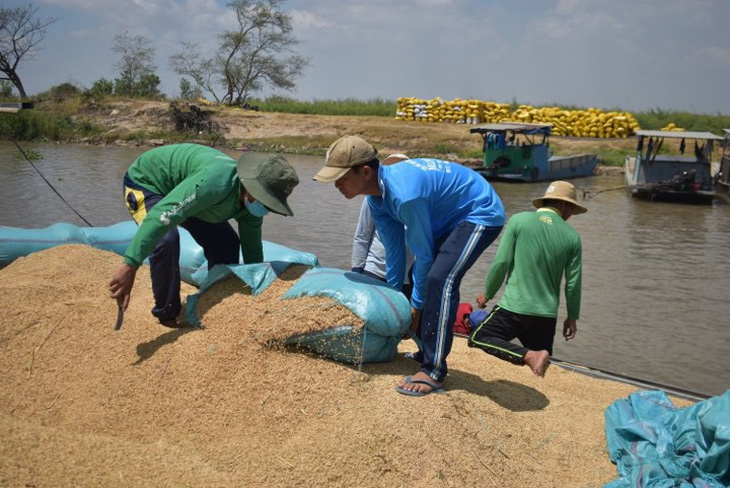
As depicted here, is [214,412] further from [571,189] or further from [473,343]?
[571,189]

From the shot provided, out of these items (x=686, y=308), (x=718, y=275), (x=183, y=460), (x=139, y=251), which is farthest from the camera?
(x=718, y=275)

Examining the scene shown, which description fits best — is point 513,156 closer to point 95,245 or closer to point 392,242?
point 95,245

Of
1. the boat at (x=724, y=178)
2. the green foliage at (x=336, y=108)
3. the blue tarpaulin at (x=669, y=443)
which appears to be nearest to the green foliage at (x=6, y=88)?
the green foliage at (x=336, y=108)

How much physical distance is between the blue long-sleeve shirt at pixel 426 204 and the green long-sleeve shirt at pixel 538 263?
0.91m

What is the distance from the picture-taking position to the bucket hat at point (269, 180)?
3.31m

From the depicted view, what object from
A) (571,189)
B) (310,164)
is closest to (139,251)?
(571,189)

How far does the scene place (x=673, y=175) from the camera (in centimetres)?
1708

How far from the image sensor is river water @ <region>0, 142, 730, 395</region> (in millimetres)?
5750

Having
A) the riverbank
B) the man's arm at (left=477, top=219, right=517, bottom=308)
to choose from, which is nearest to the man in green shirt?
the man's arm at (left=477, top=219, right=517, bottom=308)

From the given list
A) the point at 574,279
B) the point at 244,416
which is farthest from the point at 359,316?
the point at 574,279

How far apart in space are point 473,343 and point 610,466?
1340 millimetres

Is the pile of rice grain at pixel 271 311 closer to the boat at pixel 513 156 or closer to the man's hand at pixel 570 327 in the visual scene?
the man's hand at pixel 570 327

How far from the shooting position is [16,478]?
2236 millimetres

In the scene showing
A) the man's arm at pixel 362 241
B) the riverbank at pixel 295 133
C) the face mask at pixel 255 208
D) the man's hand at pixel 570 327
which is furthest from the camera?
the riverbank at pixel 295 133
